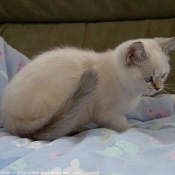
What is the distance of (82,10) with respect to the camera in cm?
185

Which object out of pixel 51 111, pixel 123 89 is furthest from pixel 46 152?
pixel 123 89

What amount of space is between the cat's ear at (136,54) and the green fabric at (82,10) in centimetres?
59

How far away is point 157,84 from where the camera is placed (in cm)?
127

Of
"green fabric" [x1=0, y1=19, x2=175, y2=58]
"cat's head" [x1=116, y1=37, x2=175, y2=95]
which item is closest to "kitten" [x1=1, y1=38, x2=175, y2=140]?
"cat's head" [x1=116, y1=37, x2=175, y2=95]

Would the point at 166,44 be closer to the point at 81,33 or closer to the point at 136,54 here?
the point at 136,54

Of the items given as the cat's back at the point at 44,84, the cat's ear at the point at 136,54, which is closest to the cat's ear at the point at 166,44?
the cat's ear at the point at 136,54

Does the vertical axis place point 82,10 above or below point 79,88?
above

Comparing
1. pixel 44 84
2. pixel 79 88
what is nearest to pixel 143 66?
pixel 79 88

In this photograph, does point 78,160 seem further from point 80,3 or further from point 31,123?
point 80,3

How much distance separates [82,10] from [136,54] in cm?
75

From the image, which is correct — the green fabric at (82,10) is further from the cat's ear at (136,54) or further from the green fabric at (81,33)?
the cat's ear at (136,54)

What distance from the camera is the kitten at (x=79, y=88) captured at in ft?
3.83

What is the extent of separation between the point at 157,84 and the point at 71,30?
2.58 feet

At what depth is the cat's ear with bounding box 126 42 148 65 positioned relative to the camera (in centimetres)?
119
